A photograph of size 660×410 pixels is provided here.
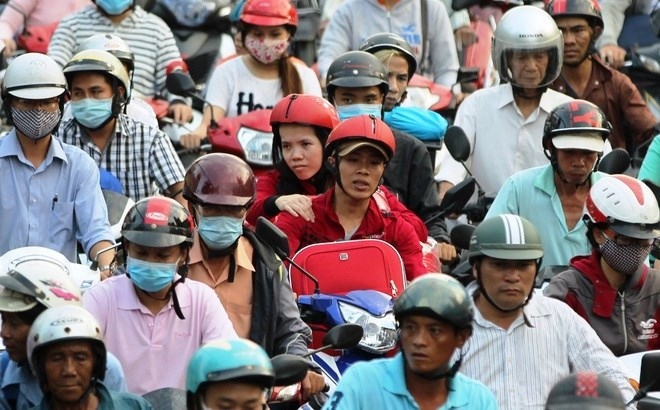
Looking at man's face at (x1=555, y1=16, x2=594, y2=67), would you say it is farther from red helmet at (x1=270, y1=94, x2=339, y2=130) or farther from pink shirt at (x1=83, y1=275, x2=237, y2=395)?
pink shirt at (x1=83, y1=275, x2=237, y2=395)

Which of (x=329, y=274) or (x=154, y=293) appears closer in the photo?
(x=154, y=293)

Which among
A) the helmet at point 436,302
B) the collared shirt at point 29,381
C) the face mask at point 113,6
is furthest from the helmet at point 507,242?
the face mask at point 113,6

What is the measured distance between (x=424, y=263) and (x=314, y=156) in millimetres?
1212

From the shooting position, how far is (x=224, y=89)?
18.7m

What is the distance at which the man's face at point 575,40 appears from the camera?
17828mm

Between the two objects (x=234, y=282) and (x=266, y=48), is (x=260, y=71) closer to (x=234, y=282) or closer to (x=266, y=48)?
(x=266, y=48)

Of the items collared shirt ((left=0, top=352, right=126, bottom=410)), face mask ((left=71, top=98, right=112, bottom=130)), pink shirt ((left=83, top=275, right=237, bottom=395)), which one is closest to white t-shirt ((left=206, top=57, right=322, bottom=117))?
face mask ((left=71, top=98, right=112, bottom=130))

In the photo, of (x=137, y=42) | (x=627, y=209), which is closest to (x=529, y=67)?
(x=627, y=209)

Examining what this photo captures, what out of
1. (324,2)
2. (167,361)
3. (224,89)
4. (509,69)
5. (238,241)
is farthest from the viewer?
(324,2)

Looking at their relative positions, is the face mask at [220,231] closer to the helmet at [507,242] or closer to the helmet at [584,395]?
the helmet at [507,242]

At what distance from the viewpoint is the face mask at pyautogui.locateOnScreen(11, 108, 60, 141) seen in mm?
14266

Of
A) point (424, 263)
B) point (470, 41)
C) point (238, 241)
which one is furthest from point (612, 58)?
point (238, 241)

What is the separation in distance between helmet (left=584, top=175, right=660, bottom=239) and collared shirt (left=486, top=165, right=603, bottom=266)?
109 centimetres

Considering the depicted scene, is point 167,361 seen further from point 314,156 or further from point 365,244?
point 314,156
